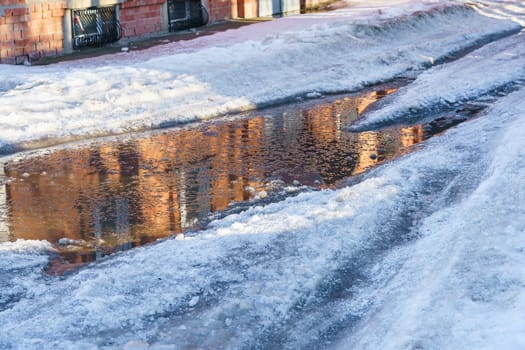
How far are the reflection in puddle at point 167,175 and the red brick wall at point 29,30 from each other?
18.2 feet

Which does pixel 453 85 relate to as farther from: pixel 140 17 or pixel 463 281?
pixel 463 281

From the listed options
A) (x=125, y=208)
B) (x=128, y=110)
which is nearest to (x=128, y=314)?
(x=125, y=208)

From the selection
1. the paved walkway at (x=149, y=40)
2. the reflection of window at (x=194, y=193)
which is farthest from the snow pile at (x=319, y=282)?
the paved walkway at (x=149, y=40)

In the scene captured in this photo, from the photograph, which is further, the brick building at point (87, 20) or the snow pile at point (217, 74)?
the brick building at point (87, 20)

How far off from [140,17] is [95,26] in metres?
1.20

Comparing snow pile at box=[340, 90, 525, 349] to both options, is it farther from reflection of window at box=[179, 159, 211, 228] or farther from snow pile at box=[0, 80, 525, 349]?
reflection of window at box=[179, 159, 211, 228]

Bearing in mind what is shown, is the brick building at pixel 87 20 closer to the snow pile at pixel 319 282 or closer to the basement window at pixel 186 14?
the basement window at pixel 186 14

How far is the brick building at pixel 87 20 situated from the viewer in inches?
627

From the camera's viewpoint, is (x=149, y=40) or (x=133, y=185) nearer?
(x=133, y=185)

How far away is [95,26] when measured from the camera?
59.0 feet

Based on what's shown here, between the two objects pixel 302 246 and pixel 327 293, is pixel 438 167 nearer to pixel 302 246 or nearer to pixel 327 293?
pixel 302 246

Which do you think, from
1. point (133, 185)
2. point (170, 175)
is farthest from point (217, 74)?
point (133, 185)

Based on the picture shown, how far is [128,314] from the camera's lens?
587cm

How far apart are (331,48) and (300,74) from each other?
2217 mm
